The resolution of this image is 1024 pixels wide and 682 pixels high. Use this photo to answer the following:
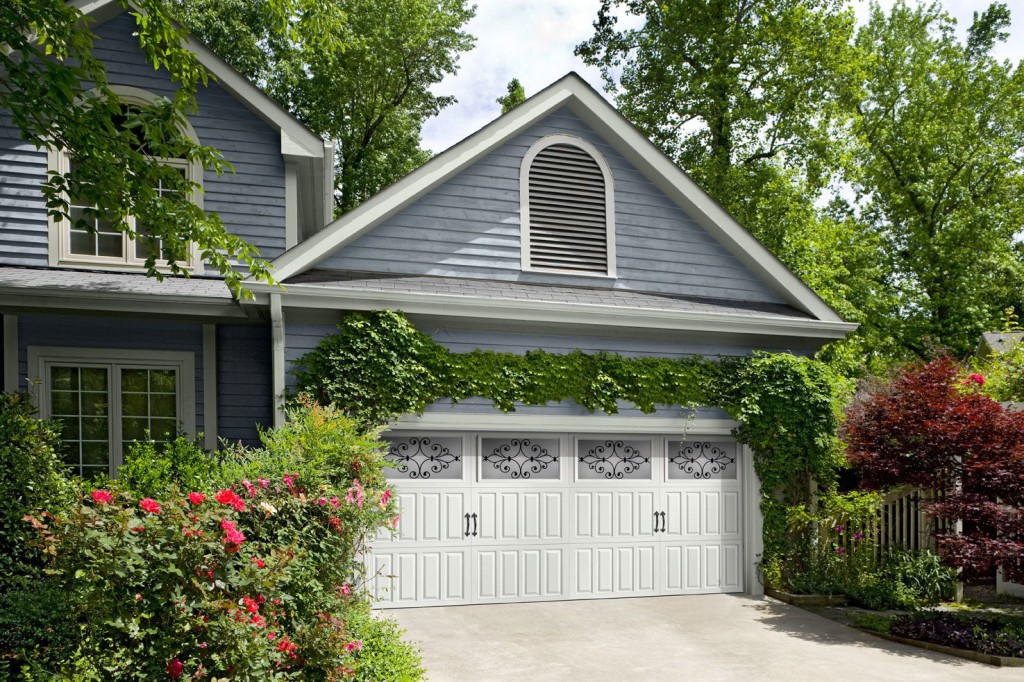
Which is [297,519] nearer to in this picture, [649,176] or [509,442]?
[509,442]

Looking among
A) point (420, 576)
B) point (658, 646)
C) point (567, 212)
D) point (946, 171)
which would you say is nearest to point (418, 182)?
point (567, 212)

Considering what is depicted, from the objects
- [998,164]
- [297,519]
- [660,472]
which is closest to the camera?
[297,519]

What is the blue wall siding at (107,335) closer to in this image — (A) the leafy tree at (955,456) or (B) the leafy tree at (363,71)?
(A) the leafy tree at (955,456)

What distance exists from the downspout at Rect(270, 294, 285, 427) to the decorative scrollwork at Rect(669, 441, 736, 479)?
5.50 m

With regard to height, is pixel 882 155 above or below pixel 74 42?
above

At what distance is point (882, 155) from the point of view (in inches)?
1108

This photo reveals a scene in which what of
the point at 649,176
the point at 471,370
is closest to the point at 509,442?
the point at 471,370

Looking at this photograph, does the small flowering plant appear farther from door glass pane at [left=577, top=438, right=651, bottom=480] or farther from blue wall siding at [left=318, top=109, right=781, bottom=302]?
door glass pane at [left=577, top=438, right=651, bottom=480]

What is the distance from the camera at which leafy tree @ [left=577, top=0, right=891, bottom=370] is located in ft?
72.8

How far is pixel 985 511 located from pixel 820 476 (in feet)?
9.11

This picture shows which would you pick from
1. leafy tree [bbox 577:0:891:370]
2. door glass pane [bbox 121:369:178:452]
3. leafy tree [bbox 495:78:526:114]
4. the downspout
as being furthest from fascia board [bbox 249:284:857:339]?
leafy tree [bbox 495:78:526:114]

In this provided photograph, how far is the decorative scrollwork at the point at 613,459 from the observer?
11.8m

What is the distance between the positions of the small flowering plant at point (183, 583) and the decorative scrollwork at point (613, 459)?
243 inches

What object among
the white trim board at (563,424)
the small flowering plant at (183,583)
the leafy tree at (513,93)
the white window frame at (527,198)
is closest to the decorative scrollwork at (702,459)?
the white trim board at (563,424)
